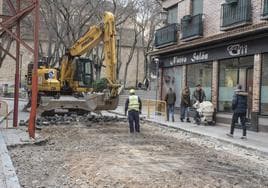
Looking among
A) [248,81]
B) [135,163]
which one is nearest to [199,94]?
[248,81]

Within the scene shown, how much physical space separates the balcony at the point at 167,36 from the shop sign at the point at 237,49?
633cm

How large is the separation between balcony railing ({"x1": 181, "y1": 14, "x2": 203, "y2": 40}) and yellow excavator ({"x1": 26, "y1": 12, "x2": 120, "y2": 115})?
4140 millimetres

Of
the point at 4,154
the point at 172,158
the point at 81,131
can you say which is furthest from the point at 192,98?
the point at 4,154

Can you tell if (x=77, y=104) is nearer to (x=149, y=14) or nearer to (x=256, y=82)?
(x=256, y=82)

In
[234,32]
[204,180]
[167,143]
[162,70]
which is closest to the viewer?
[204,180]

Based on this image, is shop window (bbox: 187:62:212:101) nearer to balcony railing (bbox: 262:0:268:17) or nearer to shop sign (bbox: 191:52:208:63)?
shop sign (bbox: 191:52:208:63)

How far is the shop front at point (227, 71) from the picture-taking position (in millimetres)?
19484

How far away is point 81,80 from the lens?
26.8m

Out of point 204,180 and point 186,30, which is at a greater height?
point 186,30

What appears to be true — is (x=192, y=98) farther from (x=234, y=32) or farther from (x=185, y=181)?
(x=185, y=181)

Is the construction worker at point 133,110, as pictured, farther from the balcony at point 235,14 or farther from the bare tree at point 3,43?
the bare tree at point 3,43

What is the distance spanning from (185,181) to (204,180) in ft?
1.29

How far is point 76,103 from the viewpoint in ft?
77.9

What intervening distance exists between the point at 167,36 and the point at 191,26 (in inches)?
129
